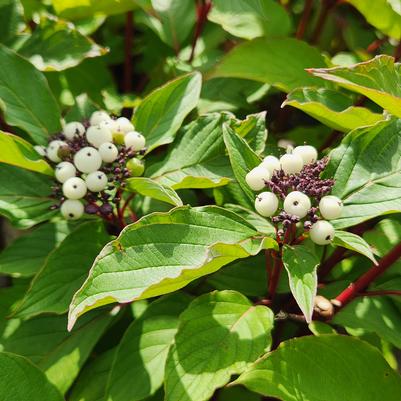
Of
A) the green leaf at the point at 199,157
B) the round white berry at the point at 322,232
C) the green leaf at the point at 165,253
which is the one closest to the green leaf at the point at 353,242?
the round white berry at the point at 322,232

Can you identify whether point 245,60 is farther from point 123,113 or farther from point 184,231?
point 184,231

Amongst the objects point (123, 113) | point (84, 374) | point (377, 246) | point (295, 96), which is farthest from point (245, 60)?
point (84, 374)

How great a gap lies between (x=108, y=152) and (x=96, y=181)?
70 millimetres

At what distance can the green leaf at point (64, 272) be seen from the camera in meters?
1.30

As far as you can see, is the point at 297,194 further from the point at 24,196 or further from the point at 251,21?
the point at 251,21

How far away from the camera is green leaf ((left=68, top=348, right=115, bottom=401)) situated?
4.57ft

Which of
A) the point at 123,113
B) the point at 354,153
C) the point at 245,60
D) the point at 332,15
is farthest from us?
the point at 332,15

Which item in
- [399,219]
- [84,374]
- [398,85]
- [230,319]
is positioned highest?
[398,85]

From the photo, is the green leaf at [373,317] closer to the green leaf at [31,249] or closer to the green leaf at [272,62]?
the green leaf at [272,62]

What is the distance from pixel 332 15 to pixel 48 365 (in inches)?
59.8

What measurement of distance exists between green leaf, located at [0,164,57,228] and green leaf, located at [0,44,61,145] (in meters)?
0.09

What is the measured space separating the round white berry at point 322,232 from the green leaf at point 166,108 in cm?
46

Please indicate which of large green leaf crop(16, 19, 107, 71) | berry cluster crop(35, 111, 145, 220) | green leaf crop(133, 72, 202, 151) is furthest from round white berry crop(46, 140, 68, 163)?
large green leaf crop(16, 19, 107, 71)

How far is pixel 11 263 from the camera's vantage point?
4.76 feet
